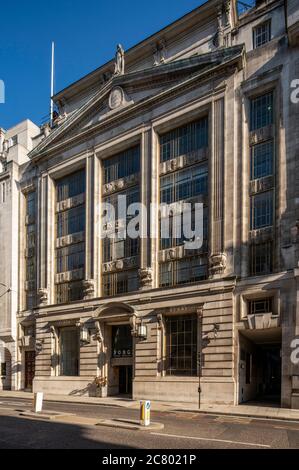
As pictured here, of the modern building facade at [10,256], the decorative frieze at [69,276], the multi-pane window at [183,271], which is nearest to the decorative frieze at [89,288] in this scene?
the decorative frieze at [69,276]

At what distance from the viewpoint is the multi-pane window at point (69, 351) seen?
38.8 m

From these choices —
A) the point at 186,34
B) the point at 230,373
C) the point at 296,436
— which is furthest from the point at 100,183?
the point at 296,436

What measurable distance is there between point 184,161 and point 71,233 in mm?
13603

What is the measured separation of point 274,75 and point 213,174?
7.47m

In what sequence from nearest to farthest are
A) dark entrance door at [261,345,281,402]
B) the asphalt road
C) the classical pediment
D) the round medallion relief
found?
1. the asphalt road
2. the classical pediment
3. dark entrance door at [261,345,281,402]
4. the round medallion relief

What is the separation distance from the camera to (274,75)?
96.7 ft

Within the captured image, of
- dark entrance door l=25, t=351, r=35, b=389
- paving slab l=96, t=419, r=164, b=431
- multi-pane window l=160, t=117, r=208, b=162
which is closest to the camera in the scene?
paving slab l=96, t=419, r=164, b=431

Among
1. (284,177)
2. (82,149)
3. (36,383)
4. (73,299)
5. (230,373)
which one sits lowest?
(36,383)

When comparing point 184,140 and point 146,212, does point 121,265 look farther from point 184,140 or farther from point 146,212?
point 184,140

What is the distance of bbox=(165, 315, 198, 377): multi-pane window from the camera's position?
3091 cm

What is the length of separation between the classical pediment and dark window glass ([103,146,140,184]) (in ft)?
10.6

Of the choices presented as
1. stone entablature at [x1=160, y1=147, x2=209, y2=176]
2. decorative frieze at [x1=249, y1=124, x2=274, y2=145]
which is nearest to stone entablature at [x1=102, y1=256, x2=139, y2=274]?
stone entablature at [x1=160, y1=147, x2=209, y2=176]

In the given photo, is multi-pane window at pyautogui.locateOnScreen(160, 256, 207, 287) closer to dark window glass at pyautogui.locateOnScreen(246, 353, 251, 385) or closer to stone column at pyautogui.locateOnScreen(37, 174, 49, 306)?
dark window glass at pyautogui.locateOnScreen(246, 353, 251, 385)
